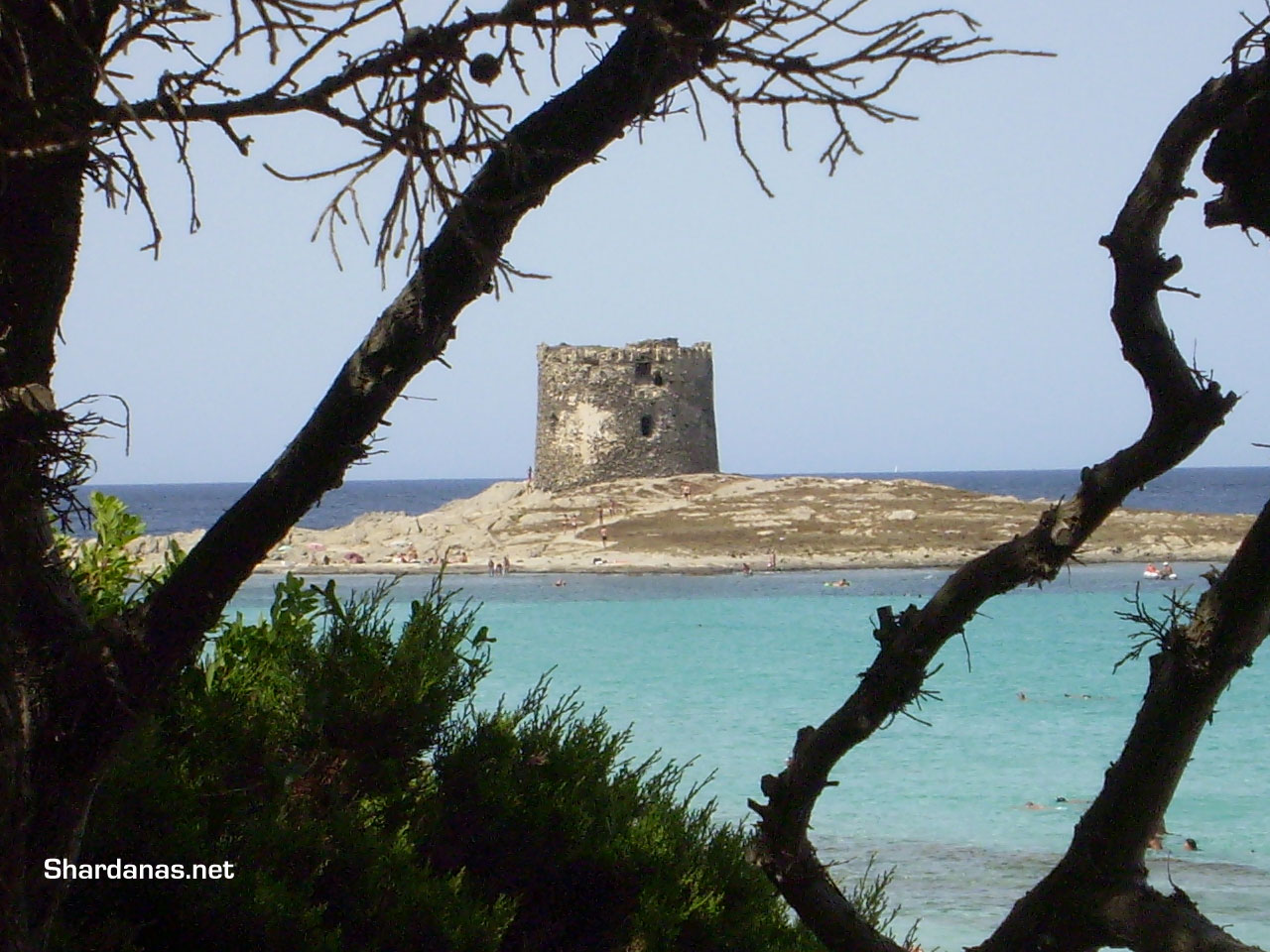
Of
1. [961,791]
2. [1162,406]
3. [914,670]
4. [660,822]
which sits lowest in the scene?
[961,791]

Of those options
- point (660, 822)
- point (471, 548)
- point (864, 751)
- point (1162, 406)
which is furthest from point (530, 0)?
point (471, 548)

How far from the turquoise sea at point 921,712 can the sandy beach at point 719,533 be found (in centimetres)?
101

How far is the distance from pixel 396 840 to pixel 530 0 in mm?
2504

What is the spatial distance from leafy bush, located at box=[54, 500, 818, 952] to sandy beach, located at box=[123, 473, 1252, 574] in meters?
22.2

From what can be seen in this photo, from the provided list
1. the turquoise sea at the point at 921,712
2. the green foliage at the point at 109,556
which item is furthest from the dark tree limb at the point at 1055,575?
the green foliage at the point at 109,556

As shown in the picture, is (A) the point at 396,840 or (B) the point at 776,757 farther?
(B) the point at 776,757

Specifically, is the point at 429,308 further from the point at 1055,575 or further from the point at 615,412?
the point at 615,412

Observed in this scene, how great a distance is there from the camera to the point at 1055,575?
7.82 ft

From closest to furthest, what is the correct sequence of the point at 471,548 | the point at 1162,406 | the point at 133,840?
1. the point at 1162,406
2. the point at 133,840
3. the point at 471,548

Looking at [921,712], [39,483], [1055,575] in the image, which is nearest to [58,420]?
[39,483]

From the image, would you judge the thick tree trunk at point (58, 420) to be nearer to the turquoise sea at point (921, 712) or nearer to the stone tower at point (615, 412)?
the turquoise sea at point (921, 712)

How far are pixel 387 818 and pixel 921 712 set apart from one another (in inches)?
246

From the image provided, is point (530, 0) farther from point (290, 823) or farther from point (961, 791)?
point (961, 791)

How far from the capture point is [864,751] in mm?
12695
